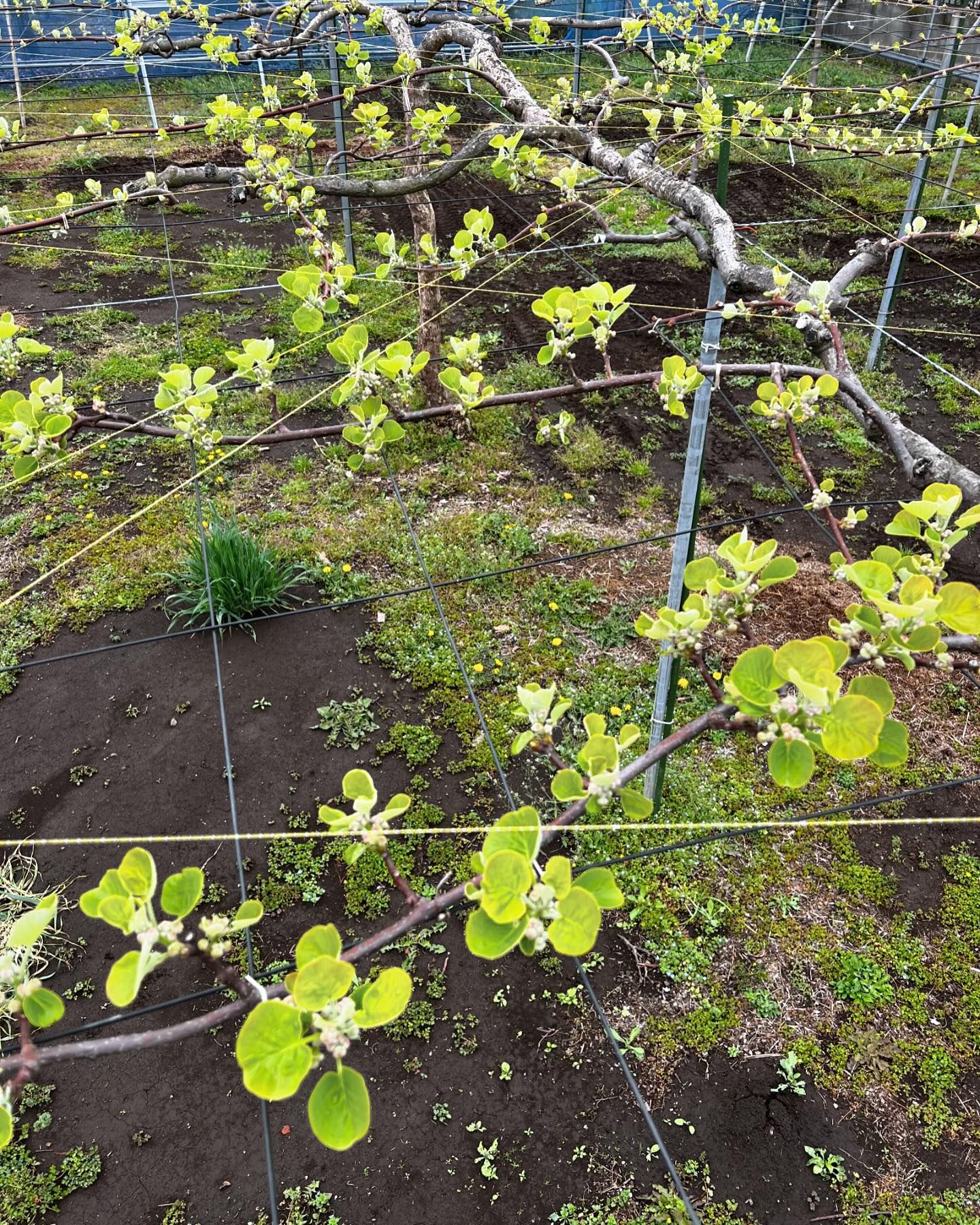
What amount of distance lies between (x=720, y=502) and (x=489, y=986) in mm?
2783

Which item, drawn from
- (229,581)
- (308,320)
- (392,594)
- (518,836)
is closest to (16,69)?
(229,581)

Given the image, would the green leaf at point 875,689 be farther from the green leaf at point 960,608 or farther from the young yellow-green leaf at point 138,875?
the young yellow-green leaf at point 138,875

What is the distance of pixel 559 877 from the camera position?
29.9 inches

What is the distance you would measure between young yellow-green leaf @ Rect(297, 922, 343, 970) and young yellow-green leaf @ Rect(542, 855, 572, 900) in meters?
0.21

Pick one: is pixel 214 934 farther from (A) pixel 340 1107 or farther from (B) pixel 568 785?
(B) pixel 568 785

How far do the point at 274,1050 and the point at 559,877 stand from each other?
294mm

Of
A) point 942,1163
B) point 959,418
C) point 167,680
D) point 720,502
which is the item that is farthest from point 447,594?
point 959,418

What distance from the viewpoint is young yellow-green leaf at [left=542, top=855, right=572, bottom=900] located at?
0.75 m

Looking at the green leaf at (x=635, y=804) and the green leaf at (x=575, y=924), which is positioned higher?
the green leaf at (x=575, y=924)

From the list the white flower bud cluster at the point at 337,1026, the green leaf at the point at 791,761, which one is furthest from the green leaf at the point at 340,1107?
the green leaf at the point at 791,761

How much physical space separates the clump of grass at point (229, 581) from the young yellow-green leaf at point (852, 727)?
2.89m

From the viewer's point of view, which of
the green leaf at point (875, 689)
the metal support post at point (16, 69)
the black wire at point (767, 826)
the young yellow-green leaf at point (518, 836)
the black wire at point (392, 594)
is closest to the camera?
the young yellow-green leaf at point (518, 836)

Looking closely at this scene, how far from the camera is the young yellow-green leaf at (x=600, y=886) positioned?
0.84 m

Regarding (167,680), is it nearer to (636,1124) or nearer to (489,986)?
(489,986)
